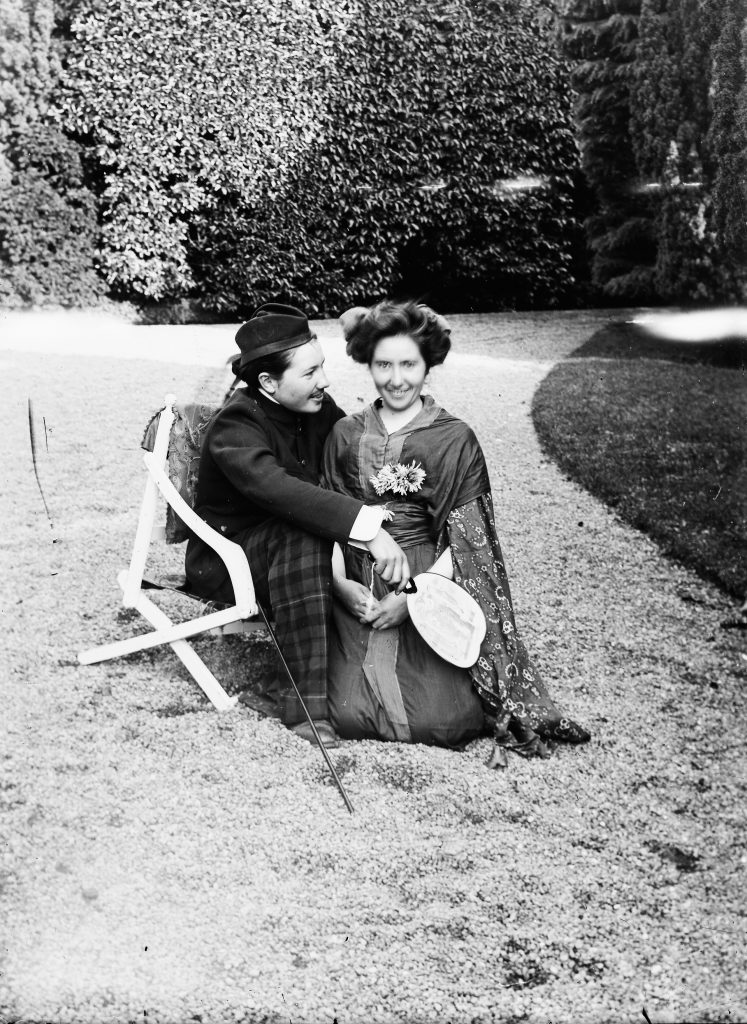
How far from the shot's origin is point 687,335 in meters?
4.43

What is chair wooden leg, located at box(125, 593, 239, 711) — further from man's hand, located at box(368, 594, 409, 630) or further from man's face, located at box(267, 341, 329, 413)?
man's face, located at box(267, 341, 329, 413)

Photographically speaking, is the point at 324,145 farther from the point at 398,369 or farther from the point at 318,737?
the point at 318,737

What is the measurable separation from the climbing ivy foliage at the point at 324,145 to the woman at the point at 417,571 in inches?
70.6

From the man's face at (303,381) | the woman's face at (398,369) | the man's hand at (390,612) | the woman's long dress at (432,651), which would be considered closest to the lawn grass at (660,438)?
the woman's long dress at (432,651)

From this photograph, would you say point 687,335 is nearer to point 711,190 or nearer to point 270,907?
point 711,190

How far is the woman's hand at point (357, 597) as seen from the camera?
334cm

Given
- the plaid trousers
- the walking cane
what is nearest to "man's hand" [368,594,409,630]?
the plaid trousers

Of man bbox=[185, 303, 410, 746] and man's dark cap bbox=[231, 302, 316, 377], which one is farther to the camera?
man's dark cap bbox=[231, 302, 316, 377]

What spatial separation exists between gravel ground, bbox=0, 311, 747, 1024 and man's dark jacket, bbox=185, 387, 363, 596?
2.03 ft

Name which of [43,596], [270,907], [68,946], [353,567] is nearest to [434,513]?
[353,567]

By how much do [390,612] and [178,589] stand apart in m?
0.82

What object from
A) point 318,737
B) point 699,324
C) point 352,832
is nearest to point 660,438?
point 699,324

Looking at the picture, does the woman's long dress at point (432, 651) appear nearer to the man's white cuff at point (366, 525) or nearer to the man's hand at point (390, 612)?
the man's hand at point (390, 612)

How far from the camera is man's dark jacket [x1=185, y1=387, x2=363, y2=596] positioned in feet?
10.2
